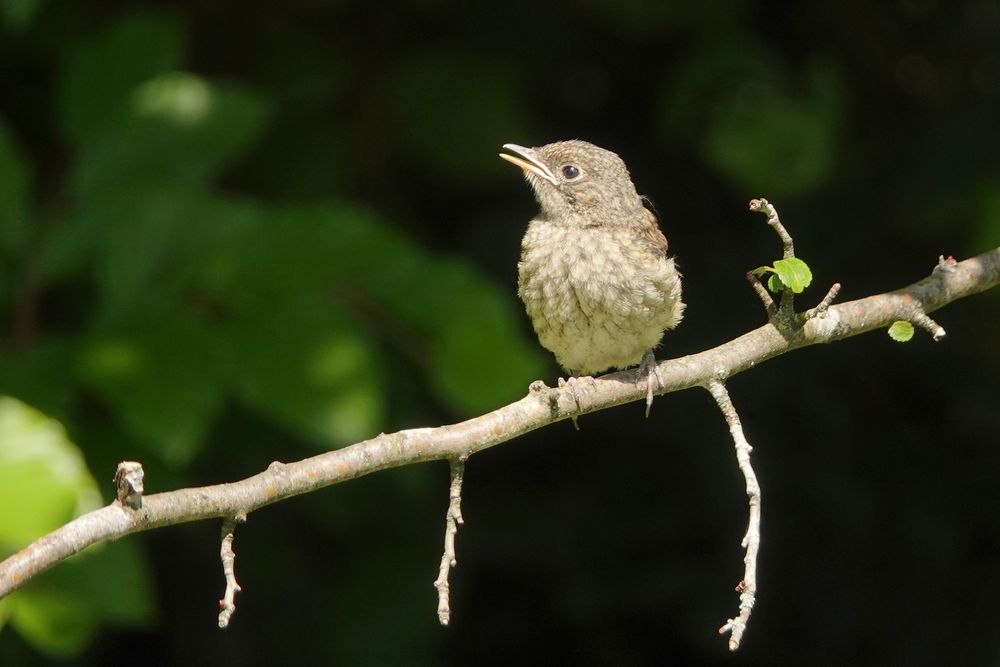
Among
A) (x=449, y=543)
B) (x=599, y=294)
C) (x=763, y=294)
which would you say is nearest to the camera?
(x=449, y=543)

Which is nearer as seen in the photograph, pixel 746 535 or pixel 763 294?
pixel 746 535

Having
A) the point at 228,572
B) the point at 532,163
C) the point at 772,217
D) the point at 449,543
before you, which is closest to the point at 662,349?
the point at 532,163

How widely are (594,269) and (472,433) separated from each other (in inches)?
50.3

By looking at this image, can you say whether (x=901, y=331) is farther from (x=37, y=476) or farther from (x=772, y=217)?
(x=37, y=476)

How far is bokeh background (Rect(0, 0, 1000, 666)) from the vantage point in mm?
5680

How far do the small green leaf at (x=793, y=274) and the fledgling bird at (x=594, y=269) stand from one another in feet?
2.79

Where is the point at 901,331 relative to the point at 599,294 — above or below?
below

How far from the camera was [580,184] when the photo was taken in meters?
4.44

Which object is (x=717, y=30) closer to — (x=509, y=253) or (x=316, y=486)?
(x=509, y=253)

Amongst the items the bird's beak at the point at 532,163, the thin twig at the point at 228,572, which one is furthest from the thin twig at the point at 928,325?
the thin twig at the point at 228,572

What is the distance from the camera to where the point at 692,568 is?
596cm

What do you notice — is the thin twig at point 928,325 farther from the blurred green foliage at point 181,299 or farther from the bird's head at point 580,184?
the blurred green foliage at point 181,299

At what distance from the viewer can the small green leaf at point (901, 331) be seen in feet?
10.4

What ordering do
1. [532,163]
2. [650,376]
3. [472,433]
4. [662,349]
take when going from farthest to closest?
[662,349] < [532,163] < [650,376] < [472,433]
